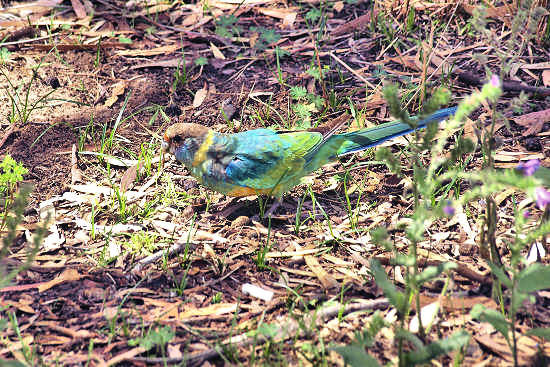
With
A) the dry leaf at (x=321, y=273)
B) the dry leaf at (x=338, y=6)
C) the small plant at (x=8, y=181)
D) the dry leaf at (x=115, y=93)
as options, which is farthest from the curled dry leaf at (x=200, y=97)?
the dry leaf at (x=321, y=273)

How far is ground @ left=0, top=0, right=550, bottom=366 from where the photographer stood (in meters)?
2.91

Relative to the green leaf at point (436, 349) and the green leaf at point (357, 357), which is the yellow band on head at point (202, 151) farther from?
the green leaf at point (436, 349)

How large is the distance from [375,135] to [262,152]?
838 millimetres

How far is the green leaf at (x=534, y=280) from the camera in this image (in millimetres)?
2457

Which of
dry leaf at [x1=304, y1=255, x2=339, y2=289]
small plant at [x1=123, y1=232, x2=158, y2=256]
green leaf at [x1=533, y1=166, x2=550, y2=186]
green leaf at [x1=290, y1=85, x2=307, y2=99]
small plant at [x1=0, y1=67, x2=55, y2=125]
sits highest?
small plant at [x1=0, y1=67, x2=55, y2=125]

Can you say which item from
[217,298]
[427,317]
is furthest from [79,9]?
[427,317]

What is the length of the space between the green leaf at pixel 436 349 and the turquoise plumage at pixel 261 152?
1.87 meters

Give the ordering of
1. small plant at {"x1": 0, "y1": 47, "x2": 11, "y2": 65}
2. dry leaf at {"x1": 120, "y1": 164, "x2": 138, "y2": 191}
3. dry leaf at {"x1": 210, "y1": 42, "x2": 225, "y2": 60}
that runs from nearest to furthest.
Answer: dry leaf at {"x1": 120, "y1": 164, "x2": 138, "y2": 191}, small plant at {"x1": 0, "y1": 47, "x2": 11, "y2": 65}, dry leaf at {"x1": 210, "y1": 42, "x2": 225, "y2": 60}

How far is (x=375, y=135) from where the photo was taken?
419 cm

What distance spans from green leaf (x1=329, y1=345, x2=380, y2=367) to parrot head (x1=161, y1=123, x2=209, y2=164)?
222 centimetres

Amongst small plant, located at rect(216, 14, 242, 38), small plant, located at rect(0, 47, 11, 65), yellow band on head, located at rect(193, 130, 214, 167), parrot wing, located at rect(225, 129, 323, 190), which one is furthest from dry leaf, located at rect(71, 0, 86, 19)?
parrot wing, located at rect(225, 129, 323, 190)

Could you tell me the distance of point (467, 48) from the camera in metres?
5.30

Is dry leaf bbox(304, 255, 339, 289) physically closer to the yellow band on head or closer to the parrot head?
the yellow band on head

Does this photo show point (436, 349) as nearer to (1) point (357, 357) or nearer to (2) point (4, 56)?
(1) point (357, 357)
